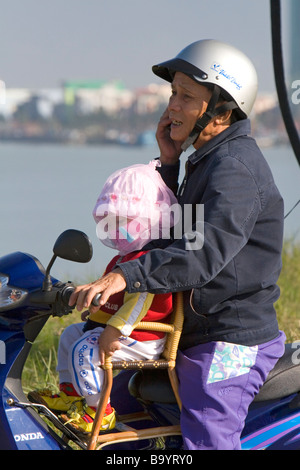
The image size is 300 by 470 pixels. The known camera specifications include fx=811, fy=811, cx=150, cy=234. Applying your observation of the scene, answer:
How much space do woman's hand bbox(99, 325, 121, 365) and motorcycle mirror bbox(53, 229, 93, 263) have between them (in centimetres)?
27

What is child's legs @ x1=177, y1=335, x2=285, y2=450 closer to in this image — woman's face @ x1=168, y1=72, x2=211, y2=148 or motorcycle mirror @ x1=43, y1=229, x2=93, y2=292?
motorcycle mirror @ x1=43, y1=229, x2=93, y2=292

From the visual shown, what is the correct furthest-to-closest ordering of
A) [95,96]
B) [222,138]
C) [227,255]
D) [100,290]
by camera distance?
[95,96], [222,138], [227,255], [100,290]

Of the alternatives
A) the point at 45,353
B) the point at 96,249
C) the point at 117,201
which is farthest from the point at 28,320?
the point at 96,249

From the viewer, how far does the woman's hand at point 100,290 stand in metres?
2.47

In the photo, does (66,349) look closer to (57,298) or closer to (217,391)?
(57,298)

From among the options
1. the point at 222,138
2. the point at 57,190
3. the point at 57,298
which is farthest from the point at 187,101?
the point at 57,190

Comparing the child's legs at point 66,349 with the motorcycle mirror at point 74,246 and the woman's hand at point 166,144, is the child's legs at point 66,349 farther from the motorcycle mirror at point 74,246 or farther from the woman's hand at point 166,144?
the woman's hand at point 166,144

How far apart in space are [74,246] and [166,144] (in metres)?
0.88

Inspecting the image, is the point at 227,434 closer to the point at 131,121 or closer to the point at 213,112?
the point at 213,112

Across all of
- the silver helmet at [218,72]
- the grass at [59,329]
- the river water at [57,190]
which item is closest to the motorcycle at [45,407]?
the silver helmet at [218,72]

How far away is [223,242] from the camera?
259 centimetres

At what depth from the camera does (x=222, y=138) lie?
288 cm

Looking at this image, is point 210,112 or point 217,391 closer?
point 217,391

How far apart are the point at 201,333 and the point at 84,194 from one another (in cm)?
621
